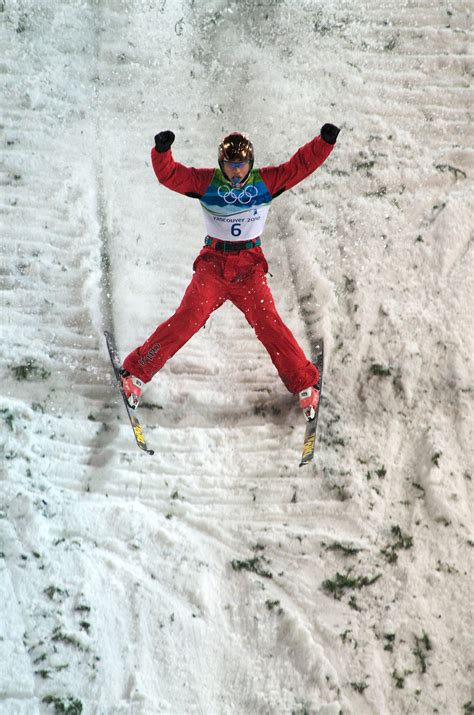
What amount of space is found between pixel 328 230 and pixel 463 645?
9.08ft

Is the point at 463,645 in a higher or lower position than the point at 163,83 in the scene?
lower

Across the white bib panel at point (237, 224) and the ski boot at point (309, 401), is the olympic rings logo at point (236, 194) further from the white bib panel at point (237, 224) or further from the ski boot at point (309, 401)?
the ski boot at point (309, 401)

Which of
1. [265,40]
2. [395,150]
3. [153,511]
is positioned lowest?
[153,511]

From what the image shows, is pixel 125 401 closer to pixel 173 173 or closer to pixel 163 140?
pixel 173 173

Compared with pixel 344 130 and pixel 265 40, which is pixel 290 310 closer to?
pixel 344 130

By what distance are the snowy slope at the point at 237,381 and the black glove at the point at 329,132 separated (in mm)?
1165

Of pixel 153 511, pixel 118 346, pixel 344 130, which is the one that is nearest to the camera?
pixel 153 511

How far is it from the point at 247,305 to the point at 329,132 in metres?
1.05

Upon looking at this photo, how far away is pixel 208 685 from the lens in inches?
124

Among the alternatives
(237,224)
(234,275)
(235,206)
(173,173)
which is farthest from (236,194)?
(234,275)

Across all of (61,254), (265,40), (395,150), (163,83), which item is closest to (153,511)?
(61,254)

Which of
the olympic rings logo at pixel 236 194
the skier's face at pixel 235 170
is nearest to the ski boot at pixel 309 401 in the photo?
Result: the olympic rings logo at pixel 236 194

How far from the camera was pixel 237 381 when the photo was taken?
4.24 m

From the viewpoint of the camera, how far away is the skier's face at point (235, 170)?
3547 mm
